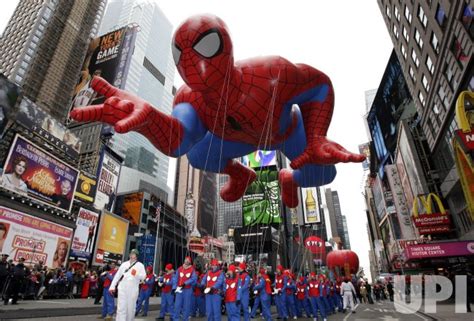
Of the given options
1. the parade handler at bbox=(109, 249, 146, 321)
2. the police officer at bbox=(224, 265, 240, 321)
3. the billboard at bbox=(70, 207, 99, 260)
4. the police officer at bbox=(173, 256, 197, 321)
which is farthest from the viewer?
the billboard at bbox=(70, 207, 99, 260)

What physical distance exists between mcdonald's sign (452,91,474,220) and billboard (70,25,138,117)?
4136 cm

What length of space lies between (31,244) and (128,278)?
780 inches

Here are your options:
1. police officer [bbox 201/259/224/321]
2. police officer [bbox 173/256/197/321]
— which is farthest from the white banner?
police officer [bbox 173/256/197/321]

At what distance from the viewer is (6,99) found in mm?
22781

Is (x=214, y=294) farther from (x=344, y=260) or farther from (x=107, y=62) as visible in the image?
(x=107, y=62)

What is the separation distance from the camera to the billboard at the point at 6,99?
2246cm

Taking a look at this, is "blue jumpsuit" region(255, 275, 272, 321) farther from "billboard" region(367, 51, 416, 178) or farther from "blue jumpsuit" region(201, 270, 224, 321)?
"billboard" region(367, 51, 416, 178)

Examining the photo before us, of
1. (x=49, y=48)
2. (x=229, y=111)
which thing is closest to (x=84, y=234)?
(x=229, y=111)

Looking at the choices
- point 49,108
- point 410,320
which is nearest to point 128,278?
point 410,320

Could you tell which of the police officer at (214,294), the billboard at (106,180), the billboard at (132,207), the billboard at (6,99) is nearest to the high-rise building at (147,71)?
the billboard at (132,207)

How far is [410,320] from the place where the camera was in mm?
9969

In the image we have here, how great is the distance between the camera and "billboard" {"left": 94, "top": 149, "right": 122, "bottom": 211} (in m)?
37.4

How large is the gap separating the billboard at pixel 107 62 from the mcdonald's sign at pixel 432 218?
4064 centimetres

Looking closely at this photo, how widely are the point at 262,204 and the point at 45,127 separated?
27466mm
